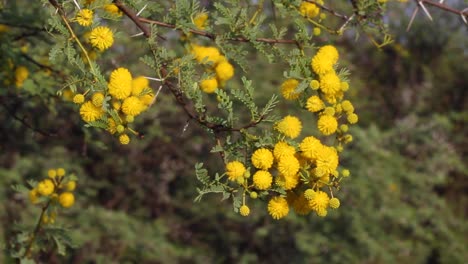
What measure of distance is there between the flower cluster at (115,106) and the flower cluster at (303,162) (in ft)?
1.05

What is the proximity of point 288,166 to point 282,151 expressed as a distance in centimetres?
5

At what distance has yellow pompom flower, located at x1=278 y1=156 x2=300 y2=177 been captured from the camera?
1.72m

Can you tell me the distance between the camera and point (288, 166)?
5.65 ft

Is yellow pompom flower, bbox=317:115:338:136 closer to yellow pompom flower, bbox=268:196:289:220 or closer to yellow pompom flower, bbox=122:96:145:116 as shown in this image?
yellow pompom flower, bbox=268:196:289:220

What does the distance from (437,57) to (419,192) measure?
3.71 m

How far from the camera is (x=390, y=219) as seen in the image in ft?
18.7

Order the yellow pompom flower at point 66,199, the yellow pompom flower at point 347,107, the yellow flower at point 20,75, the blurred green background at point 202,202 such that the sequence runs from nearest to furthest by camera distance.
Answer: the yellow pompom flower at point 347,107, the yellow pompom flower at point 66,199, the yellow flower at point 20,75, the blurred green background at point 202,202

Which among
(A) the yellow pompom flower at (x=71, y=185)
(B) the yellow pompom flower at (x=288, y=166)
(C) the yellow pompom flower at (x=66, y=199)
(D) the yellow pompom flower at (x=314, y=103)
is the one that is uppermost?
(D) the yellow pompom flower at (x=314, y=103)

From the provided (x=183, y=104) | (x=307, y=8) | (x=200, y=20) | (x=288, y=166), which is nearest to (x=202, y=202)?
(x=200, y=20)

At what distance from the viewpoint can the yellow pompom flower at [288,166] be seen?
1723 millimetres

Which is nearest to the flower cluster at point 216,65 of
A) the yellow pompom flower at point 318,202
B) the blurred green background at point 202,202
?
the yellow pompom flower at point 318,202

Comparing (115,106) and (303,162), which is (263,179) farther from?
(115,106)

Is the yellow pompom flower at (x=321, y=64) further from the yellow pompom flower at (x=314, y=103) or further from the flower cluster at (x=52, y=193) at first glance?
the flower cluster at (x=52, y=193)

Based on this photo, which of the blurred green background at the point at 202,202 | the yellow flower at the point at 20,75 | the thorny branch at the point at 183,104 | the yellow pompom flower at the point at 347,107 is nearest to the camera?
the thorny branch at the point at 183,104
